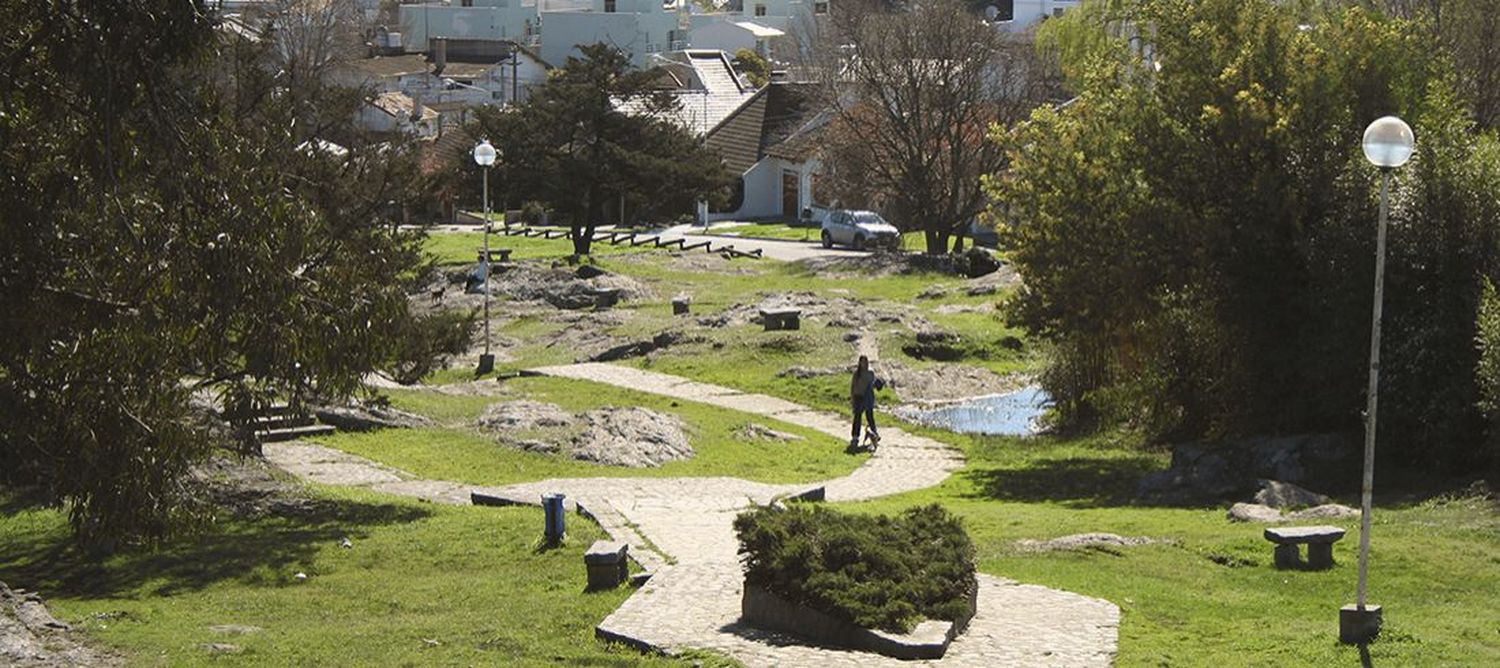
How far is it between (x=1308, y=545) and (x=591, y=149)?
4246cm

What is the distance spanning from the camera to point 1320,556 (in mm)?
17109

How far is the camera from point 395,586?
1770 cm

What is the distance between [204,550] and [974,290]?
3087 centimetres

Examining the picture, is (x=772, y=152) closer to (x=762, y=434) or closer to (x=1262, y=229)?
(x=762, y=434)

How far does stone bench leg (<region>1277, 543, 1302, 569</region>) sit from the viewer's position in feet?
56.4

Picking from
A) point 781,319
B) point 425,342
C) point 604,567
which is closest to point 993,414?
point 781,319

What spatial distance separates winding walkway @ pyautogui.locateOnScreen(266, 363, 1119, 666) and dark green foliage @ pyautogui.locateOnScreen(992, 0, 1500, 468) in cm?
355

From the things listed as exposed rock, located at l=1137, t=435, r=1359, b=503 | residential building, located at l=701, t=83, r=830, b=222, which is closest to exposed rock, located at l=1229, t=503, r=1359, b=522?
exposed rock, located at l=1137, t=435, r=1359, b=503

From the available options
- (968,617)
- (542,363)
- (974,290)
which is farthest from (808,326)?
(968,617)

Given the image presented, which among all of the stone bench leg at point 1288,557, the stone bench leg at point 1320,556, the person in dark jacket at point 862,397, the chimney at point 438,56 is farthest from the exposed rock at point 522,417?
the chimney at point 438,56

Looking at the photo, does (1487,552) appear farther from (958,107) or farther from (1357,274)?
(958,107)

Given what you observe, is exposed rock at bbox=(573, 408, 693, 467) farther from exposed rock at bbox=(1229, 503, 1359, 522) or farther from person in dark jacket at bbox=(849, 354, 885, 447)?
exposed rock at bbox=(1229, 503, 1359, 522)

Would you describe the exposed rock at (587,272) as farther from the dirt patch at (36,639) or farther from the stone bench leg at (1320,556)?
the dirt patch at (36,639)

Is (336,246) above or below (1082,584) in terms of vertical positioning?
above
